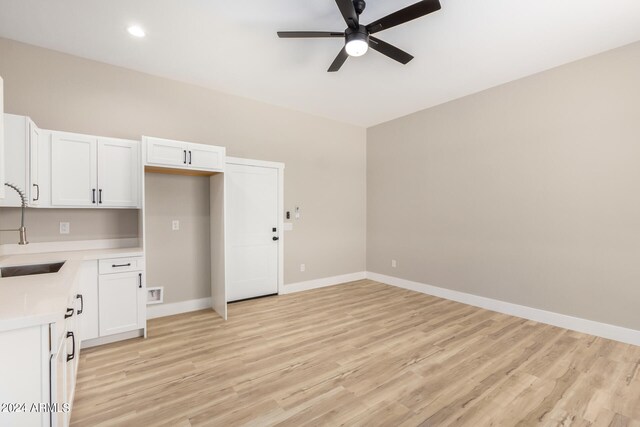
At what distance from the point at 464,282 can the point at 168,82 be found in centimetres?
495

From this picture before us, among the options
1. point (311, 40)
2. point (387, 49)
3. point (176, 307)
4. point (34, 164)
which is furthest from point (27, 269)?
point (387, 49)

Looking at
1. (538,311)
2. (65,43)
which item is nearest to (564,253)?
(538,311)

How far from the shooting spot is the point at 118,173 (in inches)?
127

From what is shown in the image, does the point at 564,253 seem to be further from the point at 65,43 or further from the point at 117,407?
the point at 65,43

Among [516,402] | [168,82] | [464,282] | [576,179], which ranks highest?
[168,82]

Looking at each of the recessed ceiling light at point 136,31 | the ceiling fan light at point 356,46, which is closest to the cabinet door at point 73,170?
the recessed ceiling light at point 136,31

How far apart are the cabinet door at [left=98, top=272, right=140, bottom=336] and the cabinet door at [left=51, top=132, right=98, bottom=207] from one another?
33.3 inches

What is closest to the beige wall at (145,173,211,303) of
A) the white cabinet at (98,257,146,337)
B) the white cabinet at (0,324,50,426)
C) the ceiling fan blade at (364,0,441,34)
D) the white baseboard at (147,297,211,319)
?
the white baseboard at (147,297,211,319)

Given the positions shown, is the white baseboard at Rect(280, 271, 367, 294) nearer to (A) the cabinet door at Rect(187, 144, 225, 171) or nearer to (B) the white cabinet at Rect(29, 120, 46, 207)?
(A) the cabinet door at Rect(187, 144, 225, 171)

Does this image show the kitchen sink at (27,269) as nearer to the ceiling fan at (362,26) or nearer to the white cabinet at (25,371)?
the white cabinet at (25,371)

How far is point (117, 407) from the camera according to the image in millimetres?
2055

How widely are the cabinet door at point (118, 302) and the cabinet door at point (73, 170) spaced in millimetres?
846

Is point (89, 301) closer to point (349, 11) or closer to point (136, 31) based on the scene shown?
point (136, 31)

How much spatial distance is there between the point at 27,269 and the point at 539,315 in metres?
5.36
